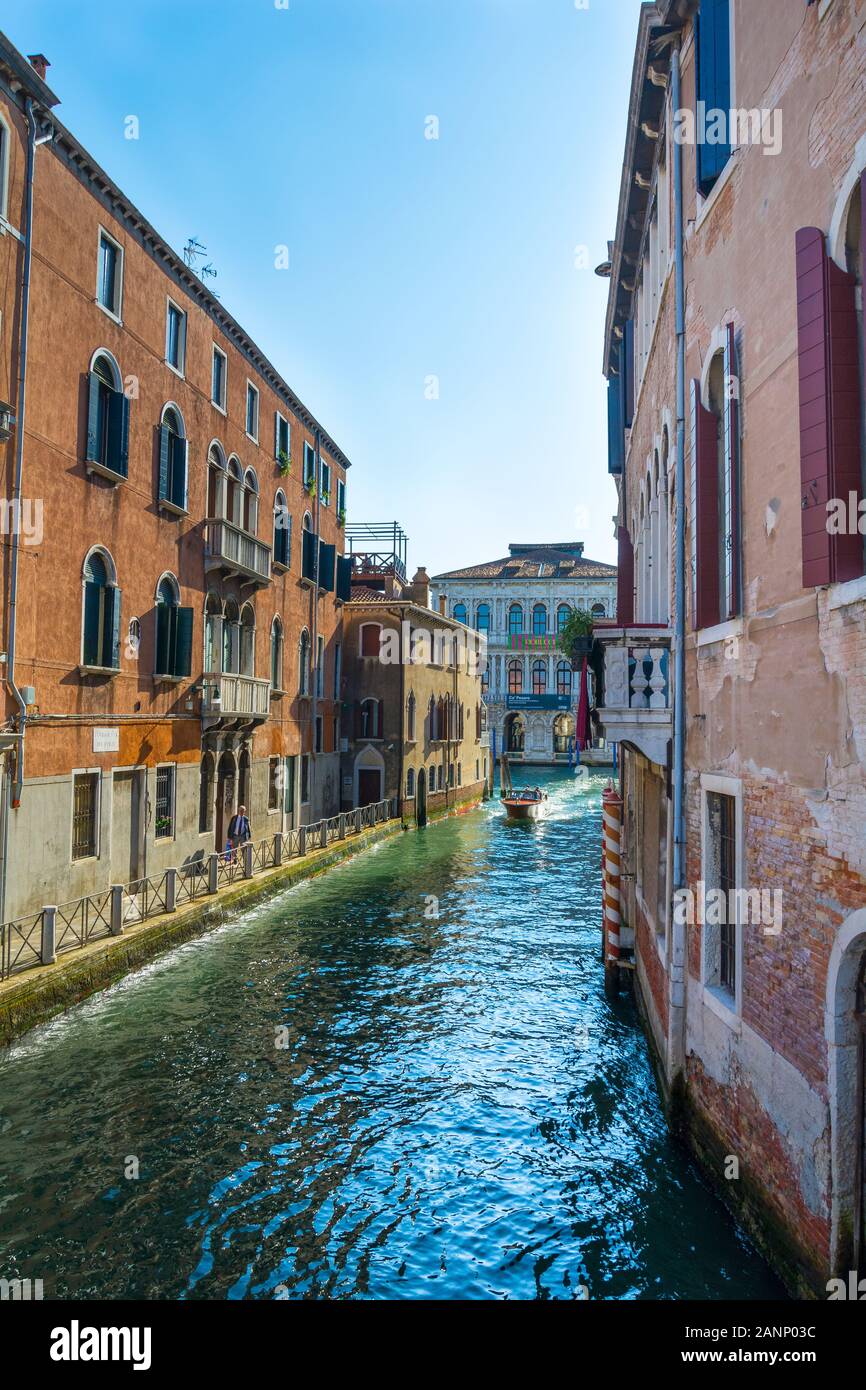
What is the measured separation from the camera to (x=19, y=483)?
1063 centimetres

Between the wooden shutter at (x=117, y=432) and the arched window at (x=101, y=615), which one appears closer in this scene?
the arched window at (x=101, y=615)

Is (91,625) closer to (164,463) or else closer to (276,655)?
(164,463)

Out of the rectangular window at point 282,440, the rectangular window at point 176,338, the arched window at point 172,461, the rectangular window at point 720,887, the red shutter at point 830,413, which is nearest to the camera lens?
the red shutter at point 830,413

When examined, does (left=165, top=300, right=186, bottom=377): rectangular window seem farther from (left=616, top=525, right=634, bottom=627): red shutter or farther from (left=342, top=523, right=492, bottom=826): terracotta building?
(left=342, top=523, right=492, bottom=826): terracotta building

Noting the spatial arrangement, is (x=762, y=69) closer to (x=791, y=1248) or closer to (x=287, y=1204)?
(x=791, y=1248)

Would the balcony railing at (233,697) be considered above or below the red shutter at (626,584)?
below

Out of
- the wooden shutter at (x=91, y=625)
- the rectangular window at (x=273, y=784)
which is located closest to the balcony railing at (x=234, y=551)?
the wooden shutter at (x=91, y=625)

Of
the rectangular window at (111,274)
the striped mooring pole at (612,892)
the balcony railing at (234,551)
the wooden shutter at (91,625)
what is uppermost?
the rectangular window at (111,274)

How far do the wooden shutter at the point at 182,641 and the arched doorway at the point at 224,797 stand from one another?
299 cm

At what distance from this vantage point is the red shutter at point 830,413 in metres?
4.11

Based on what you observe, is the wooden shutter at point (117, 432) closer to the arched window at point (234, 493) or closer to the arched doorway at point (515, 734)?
the arched window at point (234, 493)

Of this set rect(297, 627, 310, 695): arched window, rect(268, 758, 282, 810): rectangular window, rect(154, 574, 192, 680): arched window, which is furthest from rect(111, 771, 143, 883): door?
rect(297, 627, 310, 695): arched window

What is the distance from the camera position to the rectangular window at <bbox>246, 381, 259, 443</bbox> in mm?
19422
